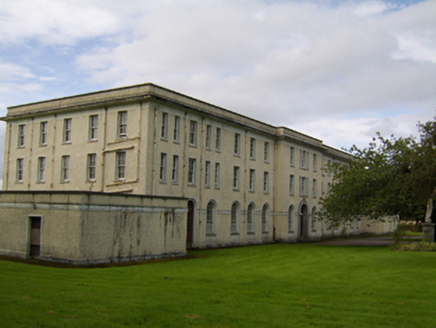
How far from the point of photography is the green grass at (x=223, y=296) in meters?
11.4

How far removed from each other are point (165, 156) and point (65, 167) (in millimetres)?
8983

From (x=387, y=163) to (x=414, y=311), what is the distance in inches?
1100

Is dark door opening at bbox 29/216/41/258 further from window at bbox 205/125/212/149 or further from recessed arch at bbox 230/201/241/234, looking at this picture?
recessed arch at bbox 230/201/241/234

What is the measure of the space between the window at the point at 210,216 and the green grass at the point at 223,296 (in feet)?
53.3

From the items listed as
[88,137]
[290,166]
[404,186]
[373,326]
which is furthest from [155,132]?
[373,326]

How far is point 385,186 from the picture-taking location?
39.1 m

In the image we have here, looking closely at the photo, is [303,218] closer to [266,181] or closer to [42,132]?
[266,181]

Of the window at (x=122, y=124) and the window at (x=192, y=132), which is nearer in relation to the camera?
the window at (x=122, y=124)

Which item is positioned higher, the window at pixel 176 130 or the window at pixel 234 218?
the window at pixel 176 130

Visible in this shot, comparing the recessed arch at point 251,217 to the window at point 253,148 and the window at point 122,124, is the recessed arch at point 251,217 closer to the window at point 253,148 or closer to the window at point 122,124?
the window at point 253,148

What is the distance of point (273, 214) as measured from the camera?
5025 centimetres

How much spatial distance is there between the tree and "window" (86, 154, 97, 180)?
62.9ft

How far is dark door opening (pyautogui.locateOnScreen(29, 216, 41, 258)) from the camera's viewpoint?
2564cm

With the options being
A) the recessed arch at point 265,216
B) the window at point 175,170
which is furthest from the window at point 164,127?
the recessed arch at point 265,216
